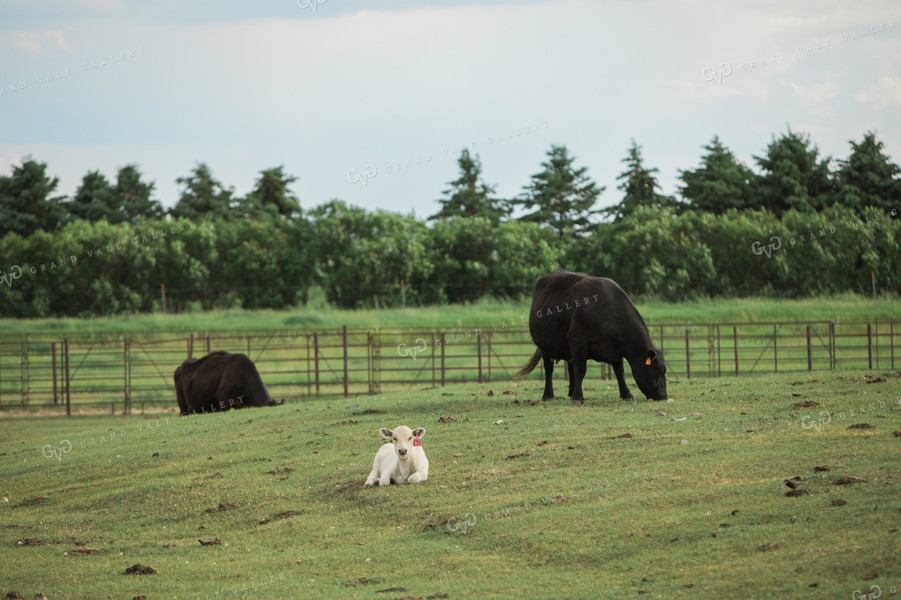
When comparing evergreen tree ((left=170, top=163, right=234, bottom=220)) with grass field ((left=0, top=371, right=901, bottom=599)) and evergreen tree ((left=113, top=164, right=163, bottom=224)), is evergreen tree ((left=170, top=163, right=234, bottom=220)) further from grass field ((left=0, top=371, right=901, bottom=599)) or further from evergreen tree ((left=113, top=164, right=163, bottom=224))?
grass field ((left=0, top=371, right=901, bottom=599))

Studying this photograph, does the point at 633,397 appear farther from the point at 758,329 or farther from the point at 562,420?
the point at 758,329

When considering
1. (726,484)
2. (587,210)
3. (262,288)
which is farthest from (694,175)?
(726,484)

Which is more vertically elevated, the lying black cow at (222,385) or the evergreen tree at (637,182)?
the evergreen tree at (637,182)

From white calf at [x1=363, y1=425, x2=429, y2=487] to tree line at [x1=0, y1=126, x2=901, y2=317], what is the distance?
29.6 metres

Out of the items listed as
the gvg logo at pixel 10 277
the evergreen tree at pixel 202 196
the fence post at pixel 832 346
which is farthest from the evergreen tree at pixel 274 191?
the fence post at pixel 832 346

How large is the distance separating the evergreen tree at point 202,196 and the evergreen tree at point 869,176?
3685 centimetres

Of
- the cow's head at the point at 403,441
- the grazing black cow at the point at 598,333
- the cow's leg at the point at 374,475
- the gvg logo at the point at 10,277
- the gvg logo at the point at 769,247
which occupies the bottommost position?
the cow's leg at the point at 374,475

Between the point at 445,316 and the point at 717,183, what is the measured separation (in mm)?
19935

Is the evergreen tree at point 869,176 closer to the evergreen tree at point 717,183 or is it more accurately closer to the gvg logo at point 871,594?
the evergreen tree at point 717,183

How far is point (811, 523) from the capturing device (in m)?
7.14

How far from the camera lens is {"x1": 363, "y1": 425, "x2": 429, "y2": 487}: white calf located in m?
10.3

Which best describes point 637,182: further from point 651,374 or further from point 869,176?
point 651,374

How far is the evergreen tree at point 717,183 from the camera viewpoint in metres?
48.5

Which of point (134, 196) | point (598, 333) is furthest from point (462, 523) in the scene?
point (134, 196)
